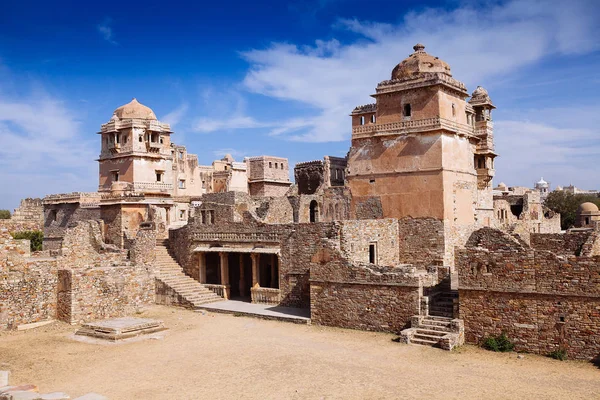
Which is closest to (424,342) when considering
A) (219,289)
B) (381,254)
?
(381,254)

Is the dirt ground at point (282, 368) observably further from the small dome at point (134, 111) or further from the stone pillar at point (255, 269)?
the small dome at point (134, 111)

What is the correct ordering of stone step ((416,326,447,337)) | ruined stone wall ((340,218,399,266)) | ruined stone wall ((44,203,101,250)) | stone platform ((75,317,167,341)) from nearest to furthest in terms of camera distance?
stone step ((416,326,447,337)) → stone platform ((75,317,167,341)) → ruined stone wall ((340,218,399,266)) → ruined stone wall ((44,203,101,250))

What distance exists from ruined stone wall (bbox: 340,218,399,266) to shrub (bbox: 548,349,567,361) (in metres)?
6.50

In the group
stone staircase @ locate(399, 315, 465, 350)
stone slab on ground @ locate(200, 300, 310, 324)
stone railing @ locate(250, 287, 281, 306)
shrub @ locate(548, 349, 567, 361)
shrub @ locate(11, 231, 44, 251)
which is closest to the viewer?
shrub @ locate(548, 349, 567, 361)

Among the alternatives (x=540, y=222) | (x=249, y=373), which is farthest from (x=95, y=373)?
(x=540, y=222)

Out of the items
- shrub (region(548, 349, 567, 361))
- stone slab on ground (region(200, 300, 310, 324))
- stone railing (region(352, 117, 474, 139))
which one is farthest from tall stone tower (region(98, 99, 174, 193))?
shrub (region(548, 349, 567, 361))

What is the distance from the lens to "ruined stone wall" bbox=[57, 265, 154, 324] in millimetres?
19141

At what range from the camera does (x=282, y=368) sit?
13.8 m

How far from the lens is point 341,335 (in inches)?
672

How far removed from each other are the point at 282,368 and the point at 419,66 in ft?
49.7

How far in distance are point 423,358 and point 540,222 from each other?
29.1 m

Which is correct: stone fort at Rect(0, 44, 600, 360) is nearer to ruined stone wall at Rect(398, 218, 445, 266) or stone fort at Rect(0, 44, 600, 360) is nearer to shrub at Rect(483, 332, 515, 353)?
ruined stone wall at Rect(398, 218, 445, 266)

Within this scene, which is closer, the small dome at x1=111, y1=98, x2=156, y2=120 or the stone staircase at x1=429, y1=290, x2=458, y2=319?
the stone staircase at x1=429, y1=290, x2=458, y2=319

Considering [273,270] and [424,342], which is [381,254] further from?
[424,342]
